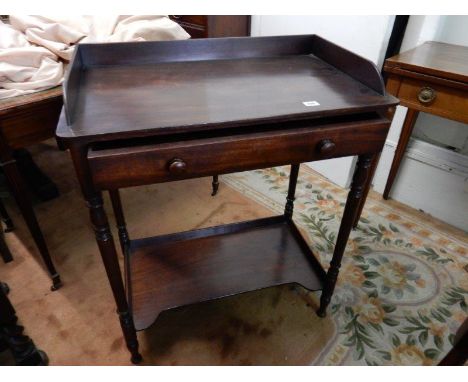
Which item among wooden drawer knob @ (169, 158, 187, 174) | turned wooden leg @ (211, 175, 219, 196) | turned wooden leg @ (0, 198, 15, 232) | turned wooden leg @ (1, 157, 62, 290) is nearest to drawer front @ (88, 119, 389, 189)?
wooden drawer knob @ (169, 158, 187, 174)

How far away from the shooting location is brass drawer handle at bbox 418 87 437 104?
3.48 feet

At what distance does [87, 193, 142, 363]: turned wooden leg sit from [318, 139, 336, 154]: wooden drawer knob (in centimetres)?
49

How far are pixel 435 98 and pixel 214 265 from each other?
871 millimetres

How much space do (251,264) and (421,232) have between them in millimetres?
856

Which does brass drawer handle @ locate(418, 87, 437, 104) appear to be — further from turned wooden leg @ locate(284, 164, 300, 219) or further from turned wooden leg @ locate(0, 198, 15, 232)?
turned wooden leg @ locate(0, 198, 15, 232)

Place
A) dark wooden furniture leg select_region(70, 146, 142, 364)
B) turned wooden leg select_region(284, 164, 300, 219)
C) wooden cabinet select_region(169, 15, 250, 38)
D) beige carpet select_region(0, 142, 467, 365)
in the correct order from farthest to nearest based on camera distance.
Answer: wooden cabinet select_region(169, 15, 250, 38) < turned wooden leg select_region(284, 164, 300, 219) < beige carpet select_region(0, 142, 467, 365) < dark wooden furniture leg select_region(70, 146, 142, 364)

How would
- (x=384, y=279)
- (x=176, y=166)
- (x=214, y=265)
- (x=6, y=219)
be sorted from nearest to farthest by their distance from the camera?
(x=176, y=166)
(x=214, y=265)
(x=384, y=279)
(x=6, y=219)

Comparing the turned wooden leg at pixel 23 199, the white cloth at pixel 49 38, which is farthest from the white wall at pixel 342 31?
the turned wooden leg at pixel 23 199

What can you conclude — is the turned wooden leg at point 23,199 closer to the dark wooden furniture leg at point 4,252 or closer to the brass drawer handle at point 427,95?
the dark wooden furniture leg at point 4,252

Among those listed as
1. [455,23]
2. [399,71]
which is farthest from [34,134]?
[455,23]

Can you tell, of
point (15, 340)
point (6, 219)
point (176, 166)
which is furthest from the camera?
point (6, 219)

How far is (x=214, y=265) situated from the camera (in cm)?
123

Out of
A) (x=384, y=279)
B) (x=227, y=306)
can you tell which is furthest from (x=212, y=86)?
(x=384, y=279)

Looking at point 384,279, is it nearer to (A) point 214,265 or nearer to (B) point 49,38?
(A) point 214,265
